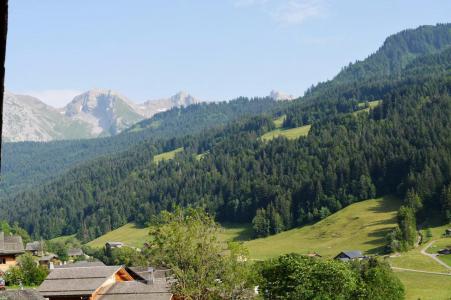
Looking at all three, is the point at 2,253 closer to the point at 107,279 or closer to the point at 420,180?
the point at 107,279

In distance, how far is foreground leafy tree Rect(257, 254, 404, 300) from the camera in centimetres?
6053

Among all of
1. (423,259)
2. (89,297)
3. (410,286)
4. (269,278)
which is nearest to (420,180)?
(423,259)

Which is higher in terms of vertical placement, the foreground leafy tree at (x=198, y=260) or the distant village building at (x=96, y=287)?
the foreground leafy tree at (x=198, y=260)

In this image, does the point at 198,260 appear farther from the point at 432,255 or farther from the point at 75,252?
the point at 75,252

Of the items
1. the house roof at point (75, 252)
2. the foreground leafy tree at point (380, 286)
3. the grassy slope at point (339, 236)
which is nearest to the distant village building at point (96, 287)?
the foreground leafy tree at point (380, 286)

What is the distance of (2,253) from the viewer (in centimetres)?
7938

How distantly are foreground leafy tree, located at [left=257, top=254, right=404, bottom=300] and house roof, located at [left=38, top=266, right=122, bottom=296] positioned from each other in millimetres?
17698

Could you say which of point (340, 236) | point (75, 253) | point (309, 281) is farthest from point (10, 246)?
point (340, 236)

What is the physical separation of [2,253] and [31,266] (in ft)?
14.6

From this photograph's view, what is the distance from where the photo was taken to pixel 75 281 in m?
64.9

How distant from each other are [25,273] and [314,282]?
41.6 meters

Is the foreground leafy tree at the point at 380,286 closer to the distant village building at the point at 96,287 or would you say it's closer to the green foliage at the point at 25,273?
the distant village building at the point at 96,287

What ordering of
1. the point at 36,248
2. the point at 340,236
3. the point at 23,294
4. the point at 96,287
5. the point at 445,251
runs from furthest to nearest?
the point at 36,248 → the point at 340,236 → the point at 445,251 → the point at 96,287 → the point at 23,294

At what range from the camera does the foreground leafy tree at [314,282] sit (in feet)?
199
